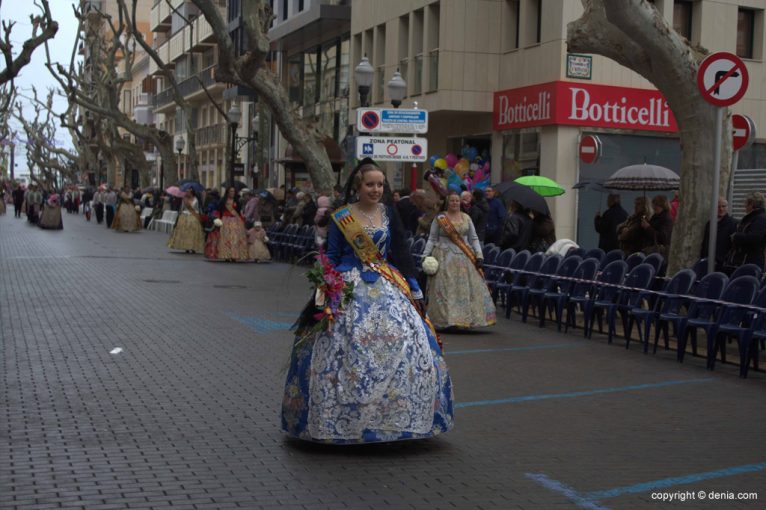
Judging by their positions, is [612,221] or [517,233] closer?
[517,233]

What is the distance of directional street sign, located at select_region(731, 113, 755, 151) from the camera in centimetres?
1608

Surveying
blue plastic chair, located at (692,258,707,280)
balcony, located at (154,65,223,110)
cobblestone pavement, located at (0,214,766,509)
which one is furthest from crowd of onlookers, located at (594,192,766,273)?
balcony, located at (154,65,223,110)

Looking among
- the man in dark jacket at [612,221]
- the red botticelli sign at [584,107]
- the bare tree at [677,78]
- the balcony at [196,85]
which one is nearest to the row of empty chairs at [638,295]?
the bare tree at [677,78]

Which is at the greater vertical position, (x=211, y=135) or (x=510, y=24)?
(x=510, y=24)

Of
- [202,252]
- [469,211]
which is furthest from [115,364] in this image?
[202,252]

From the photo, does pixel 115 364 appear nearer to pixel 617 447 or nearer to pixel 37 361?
pixel 37 361

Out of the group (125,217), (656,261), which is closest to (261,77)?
(656,261)

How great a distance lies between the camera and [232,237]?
27594 mm

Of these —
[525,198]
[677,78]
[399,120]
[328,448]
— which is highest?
[677,78]

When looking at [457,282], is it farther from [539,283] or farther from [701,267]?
[701,267]

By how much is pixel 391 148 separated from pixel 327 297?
13875mm

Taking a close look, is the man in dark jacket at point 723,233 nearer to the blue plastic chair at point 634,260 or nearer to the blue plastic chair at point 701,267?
the blue plastic chair at point 701,267

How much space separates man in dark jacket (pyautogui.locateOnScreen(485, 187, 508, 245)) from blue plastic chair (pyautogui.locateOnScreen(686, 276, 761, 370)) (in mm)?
8274

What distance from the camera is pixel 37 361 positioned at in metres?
10.7
